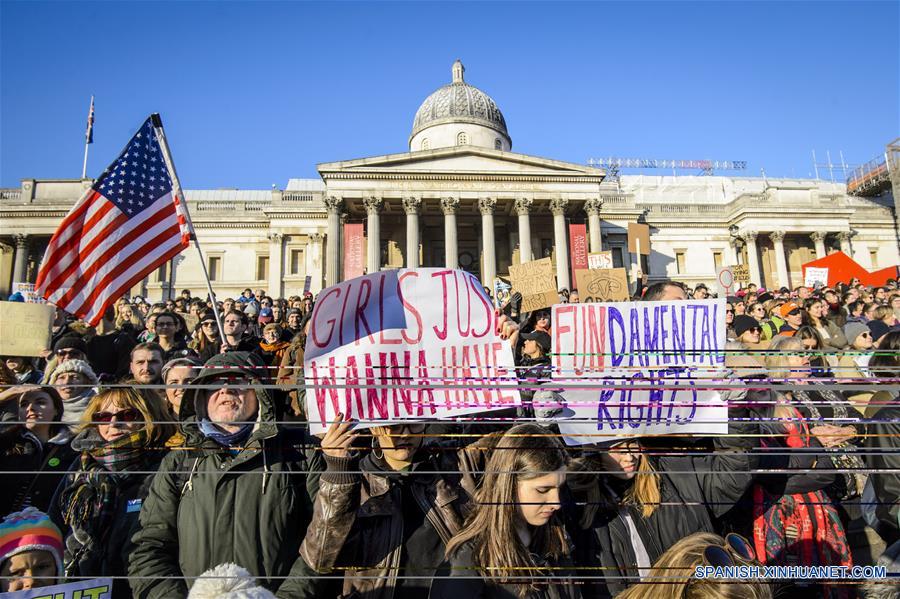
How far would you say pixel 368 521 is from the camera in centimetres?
272

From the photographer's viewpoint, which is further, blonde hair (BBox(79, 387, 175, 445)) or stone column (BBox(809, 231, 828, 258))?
stone column (BBox(809, 231, 828, 258))

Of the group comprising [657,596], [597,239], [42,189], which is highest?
[42,189]

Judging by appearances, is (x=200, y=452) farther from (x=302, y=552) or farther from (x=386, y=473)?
(x=386, y=473)

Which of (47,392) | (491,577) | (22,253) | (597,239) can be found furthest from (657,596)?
(22,253)

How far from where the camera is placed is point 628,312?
11.3 ft

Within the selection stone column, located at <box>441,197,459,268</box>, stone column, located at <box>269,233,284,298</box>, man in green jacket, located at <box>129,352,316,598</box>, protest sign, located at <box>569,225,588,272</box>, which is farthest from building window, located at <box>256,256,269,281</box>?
man in green jacket, located at <box>129,352,316,598</box>

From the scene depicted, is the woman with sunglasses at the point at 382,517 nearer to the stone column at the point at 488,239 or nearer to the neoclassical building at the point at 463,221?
the neoclassical building at the point at 463,221

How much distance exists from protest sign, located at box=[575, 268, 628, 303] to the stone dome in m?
33.4

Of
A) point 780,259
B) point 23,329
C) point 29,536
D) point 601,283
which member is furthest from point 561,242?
point 29,536

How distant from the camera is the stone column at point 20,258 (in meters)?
37.2

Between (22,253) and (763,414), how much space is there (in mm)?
45687

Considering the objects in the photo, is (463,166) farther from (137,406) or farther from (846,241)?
(137,406)

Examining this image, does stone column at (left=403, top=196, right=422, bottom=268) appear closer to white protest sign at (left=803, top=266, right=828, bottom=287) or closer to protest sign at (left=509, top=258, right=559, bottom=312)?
white protest sign at (left=803, top=266, right=828, bottom=287)

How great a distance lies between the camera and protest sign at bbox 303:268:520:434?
8.48ft
